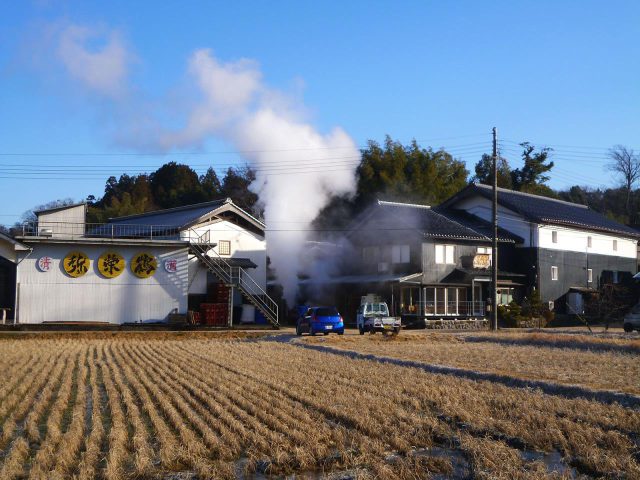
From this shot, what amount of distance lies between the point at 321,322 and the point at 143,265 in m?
10.4

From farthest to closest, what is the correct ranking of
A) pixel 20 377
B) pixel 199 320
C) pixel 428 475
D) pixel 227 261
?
pixel 227 261
pixel 199 320
pixel 20 377
pixel 428 475

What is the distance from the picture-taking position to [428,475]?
803cm

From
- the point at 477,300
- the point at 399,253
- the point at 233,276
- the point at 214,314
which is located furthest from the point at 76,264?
the point at 477,300

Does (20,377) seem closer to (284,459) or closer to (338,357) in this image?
(338,357)

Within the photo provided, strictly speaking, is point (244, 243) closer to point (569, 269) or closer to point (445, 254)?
point (445, 254)

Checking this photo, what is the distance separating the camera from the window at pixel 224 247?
133ft

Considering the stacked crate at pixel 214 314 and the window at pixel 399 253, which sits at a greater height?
the window at pixel 399 253

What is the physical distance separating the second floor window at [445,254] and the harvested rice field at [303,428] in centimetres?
2493

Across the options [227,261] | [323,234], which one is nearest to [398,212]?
[323,234]

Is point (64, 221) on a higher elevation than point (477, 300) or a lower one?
higher

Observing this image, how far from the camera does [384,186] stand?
55.7 metres

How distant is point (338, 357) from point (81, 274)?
19.1m

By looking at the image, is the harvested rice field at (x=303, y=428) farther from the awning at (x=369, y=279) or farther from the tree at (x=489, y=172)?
the tree at (x=489, y=172)

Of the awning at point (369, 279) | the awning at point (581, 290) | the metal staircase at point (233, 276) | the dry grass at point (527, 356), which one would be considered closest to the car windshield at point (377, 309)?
Result: the dry grass at point (527, 356)
